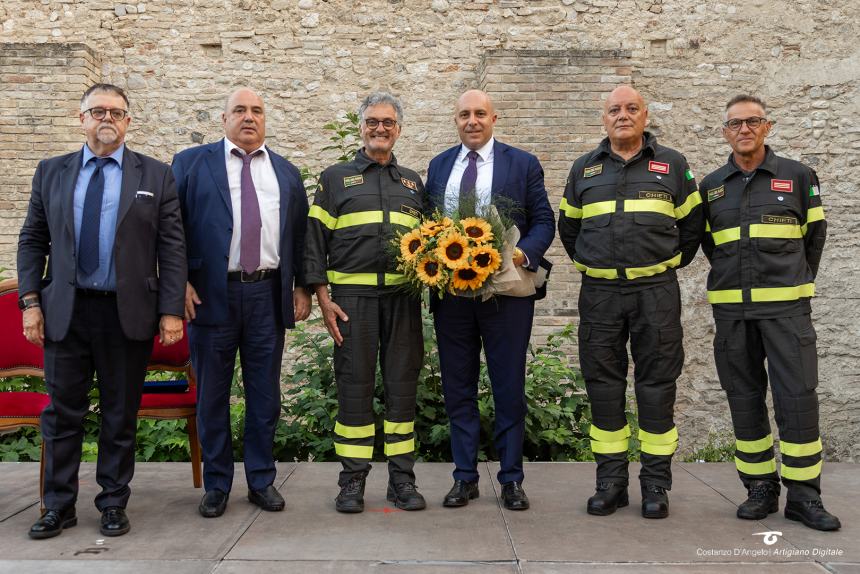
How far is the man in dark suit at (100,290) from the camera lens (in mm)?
3730

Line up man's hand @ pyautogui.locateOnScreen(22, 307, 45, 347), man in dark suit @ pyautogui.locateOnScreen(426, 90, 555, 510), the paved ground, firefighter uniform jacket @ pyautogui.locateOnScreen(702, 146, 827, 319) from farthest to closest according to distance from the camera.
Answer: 1. man in dark suit @ pyautogui.locateOnScreen(426, 90, 555, 510)
2. firefighter uniform jacket @ pyautogui.locateOnScreen(702, 146, 827, 319)
3. man's hand @ pyautogui.locateOnScreen(22, 307, 45, 347)
4. the paved ground

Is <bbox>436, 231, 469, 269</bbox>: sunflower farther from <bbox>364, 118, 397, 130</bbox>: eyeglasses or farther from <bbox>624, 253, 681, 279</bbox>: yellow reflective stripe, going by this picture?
<bbox>624, 253, 681, 279</bbox>: yellow reflective stripe

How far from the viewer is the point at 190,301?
4066mm

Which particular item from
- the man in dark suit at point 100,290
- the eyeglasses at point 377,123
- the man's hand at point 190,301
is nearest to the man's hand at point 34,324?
the man in dark suit at point 100,290

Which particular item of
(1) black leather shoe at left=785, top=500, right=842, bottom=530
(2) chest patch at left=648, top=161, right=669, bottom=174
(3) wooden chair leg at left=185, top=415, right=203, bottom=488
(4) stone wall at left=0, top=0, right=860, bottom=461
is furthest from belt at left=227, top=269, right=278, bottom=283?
(4) stone wall at left=0, top=0, right=860, bottom=461

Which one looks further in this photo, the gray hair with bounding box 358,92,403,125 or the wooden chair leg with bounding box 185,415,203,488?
the wooden chair leg with bounding box 185,415,203,488

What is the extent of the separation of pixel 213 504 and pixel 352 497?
0.73 metres

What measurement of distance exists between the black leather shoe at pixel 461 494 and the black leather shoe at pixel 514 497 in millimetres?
176

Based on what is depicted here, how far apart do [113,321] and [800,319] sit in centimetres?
348

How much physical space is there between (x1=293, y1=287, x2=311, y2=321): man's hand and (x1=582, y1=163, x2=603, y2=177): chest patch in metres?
1.68

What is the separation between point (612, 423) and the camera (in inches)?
164

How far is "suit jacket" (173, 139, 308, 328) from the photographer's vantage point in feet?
13.3

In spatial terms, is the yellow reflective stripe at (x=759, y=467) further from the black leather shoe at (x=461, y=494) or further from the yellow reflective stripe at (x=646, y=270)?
the black leather shoe at (x=461, y=494)

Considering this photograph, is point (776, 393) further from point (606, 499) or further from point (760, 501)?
point (606, 499)
